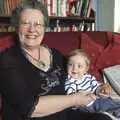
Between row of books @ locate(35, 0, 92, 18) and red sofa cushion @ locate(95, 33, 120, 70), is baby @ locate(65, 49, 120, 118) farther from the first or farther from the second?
row of books @ locate(35, 0, 92, 18)

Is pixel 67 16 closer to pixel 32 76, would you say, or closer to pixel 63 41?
pixel 63 41

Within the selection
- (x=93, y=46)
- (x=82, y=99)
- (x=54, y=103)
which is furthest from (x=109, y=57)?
(x=54, y=103)

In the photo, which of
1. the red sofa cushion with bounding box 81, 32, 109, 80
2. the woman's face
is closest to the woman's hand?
the woman's face

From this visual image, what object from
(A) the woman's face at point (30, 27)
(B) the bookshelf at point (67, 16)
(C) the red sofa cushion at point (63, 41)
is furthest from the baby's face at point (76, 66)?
(B) the bookshelf at point (67, 16)

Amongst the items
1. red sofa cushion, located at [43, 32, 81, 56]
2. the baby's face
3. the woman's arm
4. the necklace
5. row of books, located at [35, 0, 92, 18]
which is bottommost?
the woman's arm

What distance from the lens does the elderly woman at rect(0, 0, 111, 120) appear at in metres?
2.02

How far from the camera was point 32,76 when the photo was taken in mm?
2098

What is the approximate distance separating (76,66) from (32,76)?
0.42 meters

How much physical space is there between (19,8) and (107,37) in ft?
2.69

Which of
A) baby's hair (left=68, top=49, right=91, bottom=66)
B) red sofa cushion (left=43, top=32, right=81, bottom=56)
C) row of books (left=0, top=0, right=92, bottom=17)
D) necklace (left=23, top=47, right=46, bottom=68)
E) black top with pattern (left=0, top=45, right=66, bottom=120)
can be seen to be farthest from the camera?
row of books (left=0, top=0, right=92, bottom=17)

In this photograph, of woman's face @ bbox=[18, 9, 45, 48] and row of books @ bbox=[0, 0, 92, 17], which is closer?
woman's face @ bbox=[18, 9, 45, 48]

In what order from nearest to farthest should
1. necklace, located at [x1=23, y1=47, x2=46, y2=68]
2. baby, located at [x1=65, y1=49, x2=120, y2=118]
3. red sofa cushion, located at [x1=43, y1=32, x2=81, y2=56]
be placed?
necklace, located at [x1=23, y1=47, x2=46, y2=68]
baby, located at [x1=65, y1=49, x2=120, y2=118]
red sofa cushion, located at [x1=43, y1=32, x2=81, y2=56]

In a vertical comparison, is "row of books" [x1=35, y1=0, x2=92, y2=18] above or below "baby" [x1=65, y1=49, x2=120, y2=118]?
above

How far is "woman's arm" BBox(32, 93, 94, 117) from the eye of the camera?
202 cm
